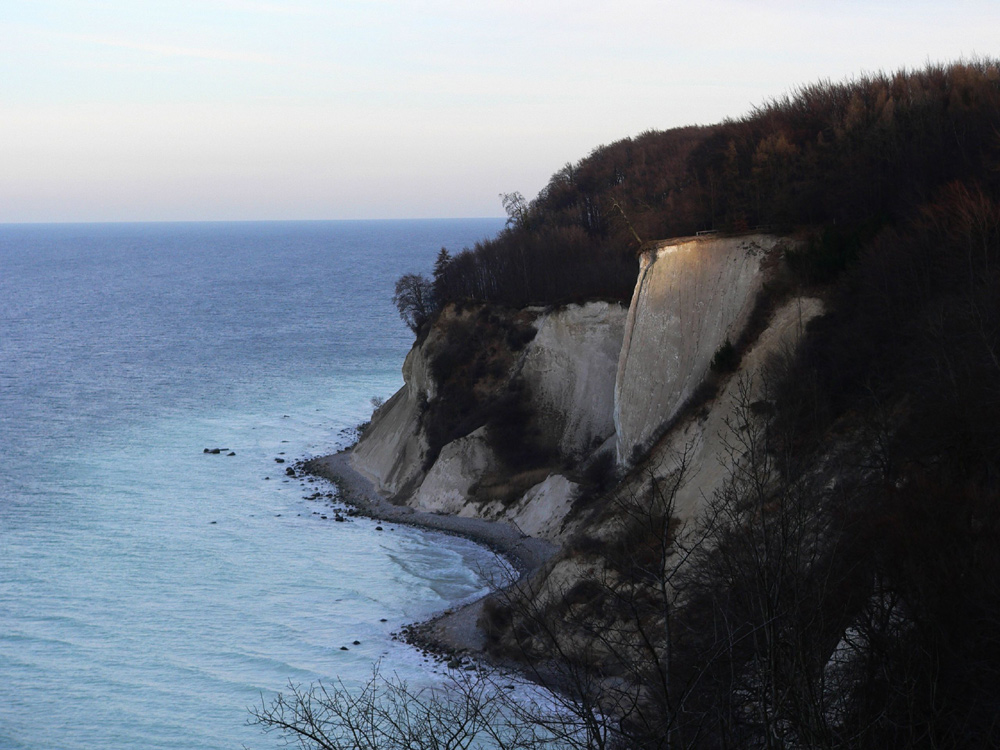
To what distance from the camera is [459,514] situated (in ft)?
140

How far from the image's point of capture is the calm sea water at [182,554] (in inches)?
1068

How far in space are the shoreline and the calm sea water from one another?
0.85 metres

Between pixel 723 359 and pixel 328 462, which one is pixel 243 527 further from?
pixel 723 359

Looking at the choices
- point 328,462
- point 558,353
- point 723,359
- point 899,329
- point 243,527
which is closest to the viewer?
point 899,329

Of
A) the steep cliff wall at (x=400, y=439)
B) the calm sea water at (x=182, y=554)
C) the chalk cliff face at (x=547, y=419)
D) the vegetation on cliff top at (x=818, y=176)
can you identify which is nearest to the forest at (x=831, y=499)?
the vegetation on cliff top at (x=818, y=176)

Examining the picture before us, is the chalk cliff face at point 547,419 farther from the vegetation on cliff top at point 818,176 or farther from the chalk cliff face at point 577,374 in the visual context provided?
the vegetation on cliff top at point 818,176

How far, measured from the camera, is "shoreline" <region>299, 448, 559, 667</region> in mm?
29859

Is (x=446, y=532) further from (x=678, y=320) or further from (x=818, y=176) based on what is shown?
(x=818, y=176)

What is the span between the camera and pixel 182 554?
124 ft

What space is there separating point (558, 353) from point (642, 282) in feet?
29.5

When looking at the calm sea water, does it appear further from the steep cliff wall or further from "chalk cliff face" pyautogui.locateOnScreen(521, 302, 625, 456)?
"chalk cliff face" pyautogui.locateOnScreen(521, 302, 625, 456)

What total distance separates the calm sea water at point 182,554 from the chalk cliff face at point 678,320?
346 inches

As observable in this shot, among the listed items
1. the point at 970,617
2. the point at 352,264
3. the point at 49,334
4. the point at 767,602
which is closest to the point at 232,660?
the point at 970,617

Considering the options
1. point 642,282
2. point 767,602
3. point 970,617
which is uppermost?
point 642,282
